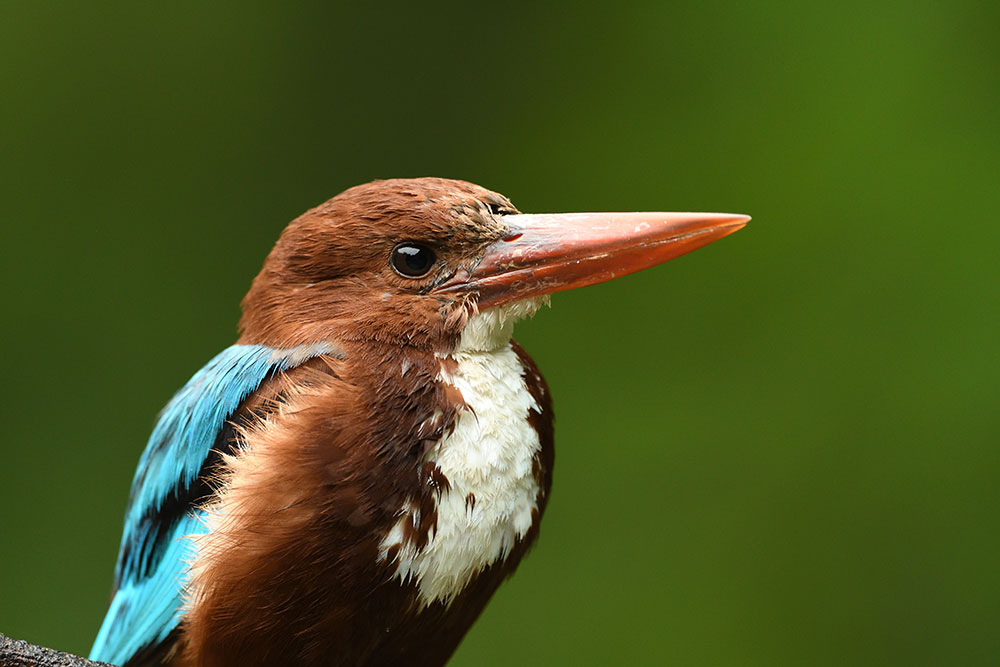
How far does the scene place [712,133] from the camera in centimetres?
366

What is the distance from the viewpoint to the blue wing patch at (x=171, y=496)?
6.49 feet

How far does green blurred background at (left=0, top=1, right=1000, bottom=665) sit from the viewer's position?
331 cm

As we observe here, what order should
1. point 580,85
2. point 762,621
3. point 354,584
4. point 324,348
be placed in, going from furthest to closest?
point 580,85 < point 762,621 < point 324,348 < point 354,584

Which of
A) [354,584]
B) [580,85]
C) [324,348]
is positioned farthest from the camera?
[580,85]

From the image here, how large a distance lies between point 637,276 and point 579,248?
1.61 meters

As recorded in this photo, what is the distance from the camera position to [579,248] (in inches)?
81.4

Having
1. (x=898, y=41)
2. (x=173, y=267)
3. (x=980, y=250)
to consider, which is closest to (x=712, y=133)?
(x=898, y=41)

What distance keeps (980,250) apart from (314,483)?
2.46 metres

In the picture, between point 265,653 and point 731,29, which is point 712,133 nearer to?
point 731,29

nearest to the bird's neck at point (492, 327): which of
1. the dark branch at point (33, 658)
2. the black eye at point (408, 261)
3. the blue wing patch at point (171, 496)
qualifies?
the black eye at point (408, 261)

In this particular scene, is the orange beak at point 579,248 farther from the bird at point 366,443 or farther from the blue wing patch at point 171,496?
the blue wing patch at point 171,496

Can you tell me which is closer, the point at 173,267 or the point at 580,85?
the point at 173,267

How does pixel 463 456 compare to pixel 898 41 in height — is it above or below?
below

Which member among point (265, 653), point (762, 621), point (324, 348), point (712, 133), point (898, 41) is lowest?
point (762, 621)
